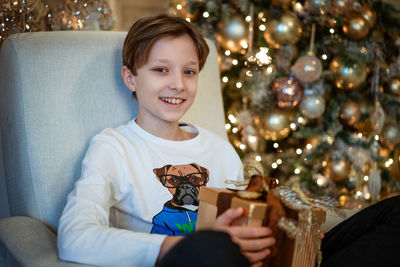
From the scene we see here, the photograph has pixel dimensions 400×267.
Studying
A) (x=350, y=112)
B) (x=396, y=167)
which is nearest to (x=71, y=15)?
(x=350, y=112)

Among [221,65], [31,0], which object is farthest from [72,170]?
[221,65]

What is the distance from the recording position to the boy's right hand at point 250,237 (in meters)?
0.62

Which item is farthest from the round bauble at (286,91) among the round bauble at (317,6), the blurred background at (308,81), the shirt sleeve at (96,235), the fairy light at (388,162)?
the shirt sleeve at (96,235)

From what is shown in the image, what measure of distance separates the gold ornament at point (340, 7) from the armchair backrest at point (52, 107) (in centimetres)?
110

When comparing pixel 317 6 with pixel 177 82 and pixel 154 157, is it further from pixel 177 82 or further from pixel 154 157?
pixel 154 157

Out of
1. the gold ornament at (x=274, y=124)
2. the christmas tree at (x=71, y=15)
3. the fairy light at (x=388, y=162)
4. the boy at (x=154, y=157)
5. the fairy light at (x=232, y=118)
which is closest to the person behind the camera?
the boy at (x=154, y=157)

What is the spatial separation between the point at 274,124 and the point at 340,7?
0.60 meters

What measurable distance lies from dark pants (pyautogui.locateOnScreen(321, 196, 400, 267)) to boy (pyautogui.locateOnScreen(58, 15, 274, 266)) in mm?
315

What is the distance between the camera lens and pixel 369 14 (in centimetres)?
185

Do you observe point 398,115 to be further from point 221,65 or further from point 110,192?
point 110,192

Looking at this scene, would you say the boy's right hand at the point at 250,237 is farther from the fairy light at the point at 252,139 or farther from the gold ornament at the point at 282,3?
the gold ornament at the point at 282,3

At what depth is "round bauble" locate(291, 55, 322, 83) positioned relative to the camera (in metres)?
1.77

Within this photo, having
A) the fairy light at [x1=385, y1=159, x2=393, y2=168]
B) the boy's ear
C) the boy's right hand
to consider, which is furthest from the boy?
the fairy light at [x1=385, y1=159, x2=393, y2=168]

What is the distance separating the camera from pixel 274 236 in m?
0.65
